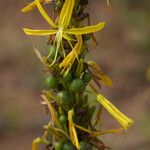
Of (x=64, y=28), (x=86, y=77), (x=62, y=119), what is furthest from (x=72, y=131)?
(x=64, y=28)

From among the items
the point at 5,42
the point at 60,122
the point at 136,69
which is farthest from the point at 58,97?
the point at 5,42

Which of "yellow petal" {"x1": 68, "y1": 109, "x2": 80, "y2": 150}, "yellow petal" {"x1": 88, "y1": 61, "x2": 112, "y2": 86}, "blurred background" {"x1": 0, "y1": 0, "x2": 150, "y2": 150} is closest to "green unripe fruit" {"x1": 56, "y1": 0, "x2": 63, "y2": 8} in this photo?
"yellow petal" {"x1": 88, "y1": 61, "x2": 112, "y2": 86}

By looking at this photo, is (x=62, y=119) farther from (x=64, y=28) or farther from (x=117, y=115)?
(x=64, y=28)

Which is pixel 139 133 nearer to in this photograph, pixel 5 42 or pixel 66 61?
pixel 5 42

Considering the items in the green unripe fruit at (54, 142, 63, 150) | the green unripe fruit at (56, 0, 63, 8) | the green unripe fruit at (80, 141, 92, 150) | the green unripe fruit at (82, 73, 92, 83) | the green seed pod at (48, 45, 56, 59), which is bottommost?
the green unripe fruit at (80, 141, 92, 150)

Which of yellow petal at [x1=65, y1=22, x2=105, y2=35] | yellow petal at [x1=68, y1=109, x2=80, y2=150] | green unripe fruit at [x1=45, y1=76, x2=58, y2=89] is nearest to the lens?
yellow petal at [x1=65, y1=22, x2=105, y2=35]

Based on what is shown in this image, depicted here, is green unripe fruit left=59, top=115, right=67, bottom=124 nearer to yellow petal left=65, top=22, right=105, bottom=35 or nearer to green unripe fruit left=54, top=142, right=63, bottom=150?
green unripe fruit left=54, top=142, right=63, bottom=150
